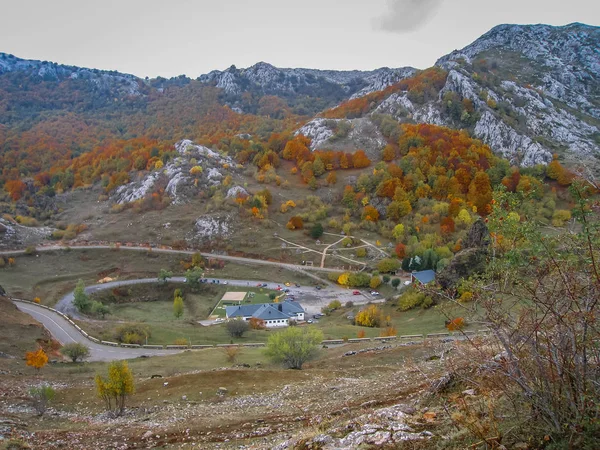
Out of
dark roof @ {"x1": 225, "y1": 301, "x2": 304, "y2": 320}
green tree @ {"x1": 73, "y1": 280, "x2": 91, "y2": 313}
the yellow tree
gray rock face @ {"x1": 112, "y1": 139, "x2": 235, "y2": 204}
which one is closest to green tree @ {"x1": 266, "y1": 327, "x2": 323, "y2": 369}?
the yellow tree

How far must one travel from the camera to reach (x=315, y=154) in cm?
12962

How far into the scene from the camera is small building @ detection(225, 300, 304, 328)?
209 feet

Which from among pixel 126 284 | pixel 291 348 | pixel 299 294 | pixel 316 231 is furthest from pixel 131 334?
pixel 316 231

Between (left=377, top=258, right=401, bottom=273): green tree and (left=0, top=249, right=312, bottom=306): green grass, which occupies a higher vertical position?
(left=377, top=258, right=401, bottom=273): green tree

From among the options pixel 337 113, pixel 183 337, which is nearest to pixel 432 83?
pixel 337 113

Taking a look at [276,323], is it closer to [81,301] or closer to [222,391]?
[81,301]

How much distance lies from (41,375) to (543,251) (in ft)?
122

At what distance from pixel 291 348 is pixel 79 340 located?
31.0 metres

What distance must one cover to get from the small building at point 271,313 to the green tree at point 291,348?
3039 cm

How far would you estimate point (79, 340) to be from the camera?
49.0 m

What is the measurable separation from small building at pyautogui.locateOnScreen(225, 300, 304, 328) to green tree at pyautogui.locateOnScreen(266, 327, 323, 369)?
3039 centimetres

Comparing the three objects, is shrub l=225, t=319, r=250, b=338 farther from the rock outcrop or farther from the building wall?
the rock outcrop

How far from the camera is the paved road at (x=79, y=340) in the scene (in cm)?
4422

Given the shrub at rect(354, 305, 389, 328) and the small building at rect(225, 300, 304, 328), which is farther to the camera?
the small building at rect(225, 300, 304, 328)
